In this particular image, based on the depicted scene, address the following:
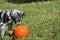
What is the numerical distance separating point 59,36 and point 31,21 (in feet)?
12.3

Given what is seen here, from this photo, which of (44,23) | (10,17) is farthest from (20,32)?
(44,23)

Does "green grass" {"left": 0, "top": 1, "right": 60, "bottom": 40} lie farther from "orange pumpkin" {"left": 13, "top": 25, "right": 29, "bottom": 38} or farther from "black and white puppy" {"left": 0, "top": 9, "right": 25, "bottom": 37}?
"black and white puppy" {"left": 0, "top": 9, "right": 25, "bottom": 37}

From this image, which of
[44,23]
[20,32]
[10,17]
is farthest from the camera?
[44,23]

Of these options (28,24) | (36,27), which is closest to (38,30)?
(36,27)

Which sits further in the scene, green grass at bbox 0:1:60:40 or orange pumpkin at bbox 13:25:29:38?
green grass at bbox 0:1:60:40

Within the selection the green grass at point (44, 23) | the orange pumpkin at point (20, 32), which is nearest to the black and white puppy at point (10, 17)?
the orange pumpkin at point (20, 32)

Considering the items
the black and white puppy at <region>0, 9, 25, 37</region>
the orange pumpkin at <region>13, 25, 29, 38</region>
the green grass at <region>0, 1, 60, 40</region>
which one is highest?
the black and white puppy at <region>0, 9, 25, 37</region>

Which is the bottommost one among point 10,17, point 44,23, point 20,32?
point 44,23

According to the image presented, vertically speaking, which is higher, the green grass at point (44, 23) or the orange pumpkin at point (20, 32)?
the orange pumpkin at point (20, 32)

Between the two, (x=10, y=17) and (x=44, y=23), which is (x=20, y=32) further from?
(x=44, y=23)

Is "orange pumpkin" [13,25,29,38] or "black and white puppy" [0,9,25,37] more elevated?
"black and white puppy" [0,9,25,37]

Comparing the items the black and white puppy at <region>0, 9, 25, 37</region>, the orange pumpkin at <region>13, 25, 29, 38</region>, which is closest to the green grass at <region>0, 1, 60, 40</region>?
the orange pumpkin at <region>13, 25, 29, 38</region>

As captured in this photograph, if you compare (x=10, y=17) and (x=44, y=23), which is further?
(x=44, y=23)

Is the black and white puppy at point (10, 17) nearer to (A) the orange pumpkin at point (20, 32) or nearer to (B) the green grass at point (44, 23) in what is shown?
(A) the orange pumpkin at point (20, 32)
